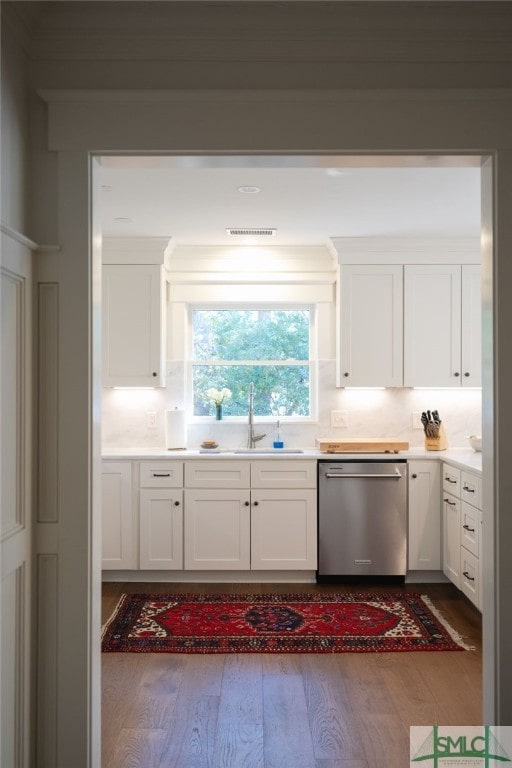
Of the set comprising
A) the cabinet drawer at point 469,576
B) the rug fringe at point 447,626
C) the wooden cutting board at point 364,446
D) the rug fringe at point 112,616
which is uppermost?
the wooden cutting board at point 364,446

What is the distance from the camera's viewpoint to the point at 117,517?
463 cm

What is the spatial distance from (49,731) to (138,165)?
1.95 m

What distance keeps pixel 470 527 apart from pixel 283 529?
1332 mm

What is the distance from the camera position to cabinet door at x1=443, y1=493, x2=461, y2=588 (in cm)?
428

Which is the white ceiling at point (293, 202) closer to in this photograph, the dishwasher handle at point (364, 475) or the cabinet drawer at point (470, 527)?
the dishwasher handle at point (364, 475)

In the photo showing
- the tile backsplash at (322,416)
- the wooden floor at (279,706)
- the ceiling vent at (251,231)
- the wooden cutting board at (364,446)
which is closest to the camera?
the wooden floor at (279,706)

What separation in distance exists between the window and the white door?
3288mm

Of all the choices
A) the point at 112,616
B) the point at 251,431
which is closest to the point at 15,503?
the point at 112,616

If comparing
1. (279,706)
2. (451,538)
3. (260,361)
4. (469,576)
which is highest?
(260,361)

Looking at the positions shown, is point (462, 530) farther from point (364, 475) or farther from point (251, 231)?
point (251, 231)

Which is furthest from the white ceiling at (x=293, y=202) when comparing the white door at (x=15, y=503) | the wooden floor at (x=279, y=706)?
the wooden floor at (x=279, y=706)

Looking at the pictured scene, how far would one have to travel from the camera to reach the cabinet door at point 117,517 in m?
4.62

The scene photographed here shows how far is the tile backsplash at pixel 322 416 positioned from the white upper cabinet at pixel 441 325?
299 millimetres

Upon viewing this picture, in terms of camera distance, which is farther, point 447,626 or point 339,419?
point 339,419
